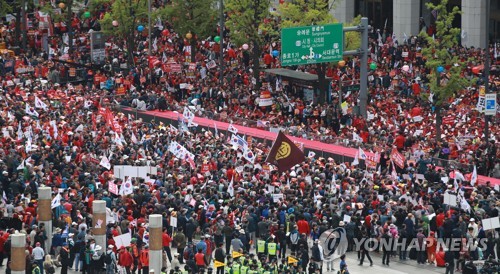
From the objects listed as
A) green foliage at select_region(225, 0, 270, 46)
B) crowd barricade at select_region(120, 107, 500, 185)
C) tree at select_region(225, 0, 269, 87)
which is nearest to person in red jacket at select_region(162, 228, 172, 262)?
crowd barricade at select_region(120, 107, 500, 185)

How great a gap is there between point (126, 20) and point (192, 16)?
3732 mm

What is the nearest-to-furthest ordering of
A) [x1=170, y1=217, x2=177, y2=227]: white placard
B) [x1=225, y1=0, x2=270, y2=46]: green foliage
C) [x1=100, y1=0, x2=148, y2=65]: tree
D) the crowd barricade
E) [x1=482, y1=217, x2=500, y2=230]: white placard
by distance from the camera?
[x1=482, y1=217, x2=500, y2=230]: white placard < [x1=170, y1=217, x2=177, y2=227]: white placard < the crowd barricade < [x1=225, y1=0, x2=270, y2=46]: green foliage < [x1=100, y1=0, x2=148, y2=65]: tree

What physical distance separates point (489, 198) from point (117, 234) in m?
11.9

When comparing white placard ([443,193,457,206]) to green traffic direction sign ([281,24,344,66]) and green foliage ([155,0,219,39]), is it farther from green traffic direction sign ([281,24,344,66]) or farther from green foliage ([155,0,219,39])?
green foliage ([155,0,219,39])

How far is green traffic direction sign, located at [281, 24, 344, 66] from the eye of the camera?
174ft

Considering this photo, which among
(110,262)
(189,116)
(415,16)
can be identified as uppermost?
(415,16)

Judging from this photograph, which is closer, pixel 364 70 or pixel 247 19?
pixel 364 70

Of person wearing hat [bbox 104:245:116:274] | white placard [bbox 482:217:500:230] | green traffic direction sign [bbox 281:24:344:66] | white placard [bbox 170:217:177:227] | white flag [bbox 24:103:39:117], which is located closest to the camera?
person wearing hat [bbox 104:245:116:274]

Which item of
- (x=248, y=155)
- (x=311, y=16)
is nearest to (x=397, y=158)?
(x=248, y=155)

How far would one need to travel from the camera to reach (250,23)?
62906 mm

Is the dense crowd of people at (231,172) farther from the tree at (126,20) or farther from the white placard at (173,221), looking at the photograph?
the tree at (126,20)

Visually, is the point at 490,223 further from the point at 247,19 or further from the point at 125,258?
the point at 247,19

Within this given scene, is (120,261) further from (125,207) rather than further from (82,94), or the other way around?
(82,94)

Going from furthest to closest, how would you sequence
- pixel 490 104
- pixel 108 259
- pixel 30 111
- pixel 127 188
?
pixel 30 111 → pixel 490 104 → pixel 127 188 → pixel 108 259
